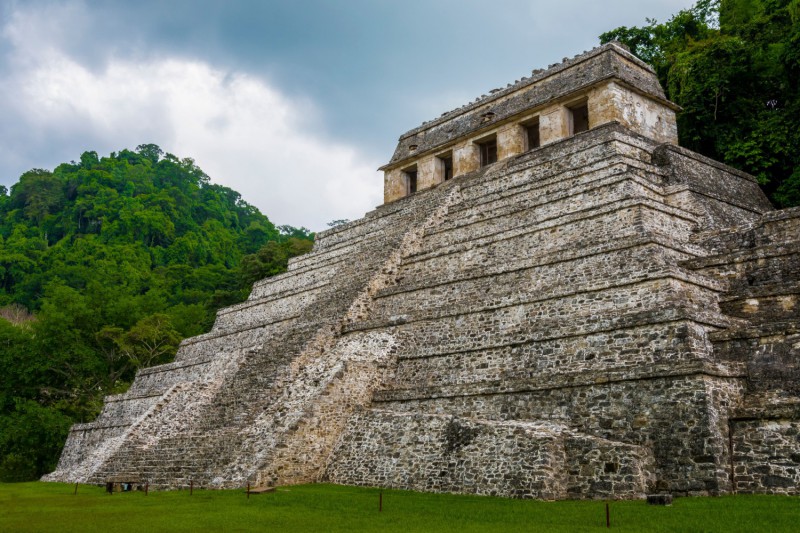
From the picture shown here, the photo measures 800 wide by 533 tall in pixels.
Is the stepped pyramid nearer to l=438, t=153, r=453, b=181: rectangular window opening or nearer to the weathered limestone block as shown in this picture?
the weathered limestone block

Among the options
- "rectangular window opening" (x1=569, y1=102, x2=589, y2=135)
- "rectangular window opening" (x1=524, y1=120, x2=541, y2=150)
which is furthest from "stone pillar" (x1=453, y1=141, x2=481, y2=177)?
"rectangular window opening" (x1=569, y1=102, x2=589, y2=135)

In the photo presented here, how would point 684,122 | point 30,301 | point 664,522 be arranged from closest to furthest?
point 664,522, point 684,122, point 30,301

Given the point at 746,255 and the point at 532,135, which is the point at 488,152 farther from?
the point at 746,255

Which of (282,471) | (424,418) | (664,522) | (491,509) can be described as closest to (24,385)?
(282,471)

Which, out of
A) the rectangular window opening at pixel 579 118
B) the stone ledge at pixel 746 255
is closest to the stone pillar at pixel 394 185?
the rectangular window opening at pixel 579 118

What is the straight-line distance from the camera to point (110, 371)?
29.0 meters

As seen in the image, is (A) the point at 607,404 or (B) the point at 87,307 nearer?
(A) the point at 607,404

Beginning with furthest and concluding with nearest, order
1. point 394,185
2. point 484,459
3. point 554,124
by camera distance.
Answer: point 394,185 → point 554,124 → point 484,459

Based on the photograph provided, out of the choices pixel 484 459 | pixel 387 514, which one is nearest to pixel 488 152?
pixel 484 459

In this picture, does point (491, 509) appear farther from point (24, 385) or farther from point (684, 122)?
point (24, 385)

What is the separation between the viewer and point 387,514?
924 cm

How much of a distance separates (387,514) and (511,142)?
1445cm

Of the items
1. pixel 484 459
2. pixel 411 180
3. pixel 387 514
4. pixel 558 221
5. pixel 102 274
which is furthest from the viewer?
pixel 102 274

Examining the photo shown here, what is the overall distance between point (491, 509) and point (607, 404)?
2.76 m
